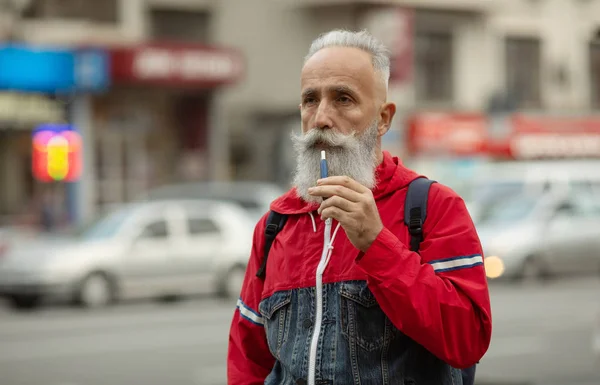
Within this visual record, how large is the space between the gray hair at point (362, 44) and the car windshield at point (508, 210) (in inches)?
732

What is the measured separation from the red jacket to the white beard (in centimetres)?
8

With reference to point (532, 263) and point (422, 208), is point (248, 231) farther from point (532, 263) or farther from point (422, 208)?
point (422, 208)

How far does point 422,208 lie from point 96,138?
2467cm

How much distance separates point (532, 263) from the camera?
20781mm

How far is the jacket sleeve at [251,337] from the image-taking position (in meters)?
3.07

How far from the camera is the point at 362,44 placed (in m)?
2.84

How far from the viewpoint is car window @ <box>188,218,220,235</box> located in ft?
60.3

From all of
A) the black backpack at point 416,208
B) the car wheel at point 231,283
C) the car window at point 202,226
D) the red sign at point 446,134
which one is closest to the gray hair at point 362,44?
the black backpack at point 416,208

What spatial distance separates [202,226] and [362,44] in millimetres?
15857

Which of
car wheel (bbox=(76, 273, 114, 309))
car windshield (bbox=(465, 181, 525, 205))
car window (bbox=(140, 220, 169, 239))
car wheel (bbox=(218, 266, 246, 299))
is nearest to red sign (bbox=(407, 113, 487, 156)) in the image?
car windshield (bbox=(465, 181, 525, 205))

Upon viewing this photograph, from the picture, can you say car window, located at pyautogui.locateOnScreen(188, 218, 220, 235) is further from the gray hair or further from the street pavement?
the gray hair

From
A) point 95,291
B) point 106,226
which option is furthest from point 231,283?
point 95,291

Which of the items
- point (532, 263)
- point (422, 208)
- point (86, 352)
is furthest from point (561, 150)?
point (422, 208)

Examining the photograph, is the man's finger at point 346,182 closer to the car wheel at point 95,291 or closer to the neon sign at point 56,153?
the car wheel at point 95,291
